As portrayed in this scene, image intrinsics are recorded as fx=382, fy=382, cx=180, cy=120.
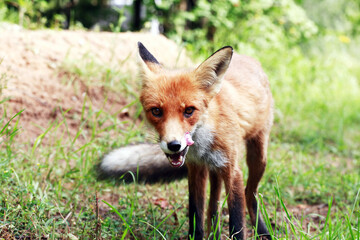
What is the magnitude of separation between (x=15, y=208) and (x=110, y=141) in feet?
6.08

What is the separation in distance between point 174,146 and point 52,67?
3.35 meters

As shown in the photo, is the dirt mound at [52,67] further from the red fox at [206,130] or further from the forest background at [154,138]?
the red fox at [206,130]

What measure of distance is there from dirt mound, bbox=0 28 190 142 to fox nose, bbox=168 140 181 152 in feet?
6.31

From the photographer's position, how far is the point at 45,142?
14.3ft

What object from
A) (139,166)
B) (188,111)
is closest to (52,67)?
(139,166)

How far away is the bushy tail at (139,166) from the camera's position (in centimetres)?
340

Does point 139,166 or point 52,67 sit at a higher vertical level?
point 52,67

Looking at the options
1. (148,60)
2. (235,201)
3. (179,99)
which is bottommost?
(235,201)

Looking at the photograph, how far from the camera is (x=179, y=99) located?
8.78 feet

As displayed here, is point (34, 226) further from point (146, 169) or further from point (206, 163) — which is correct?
point (206, 163)

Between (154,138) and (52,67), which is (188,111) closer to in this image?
(154,138)

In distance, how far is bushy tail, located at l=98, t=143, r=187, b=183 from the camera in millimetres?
3398

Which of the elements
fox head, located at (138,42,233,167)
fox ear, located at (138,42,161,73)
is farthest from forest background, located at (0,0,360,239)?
fox ear, located at (138,42,161,73)

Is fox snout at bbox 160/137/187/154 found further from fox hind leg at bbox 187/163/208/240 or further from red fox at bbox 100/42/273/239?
fox hind leg at bbox 187/163/208/240
